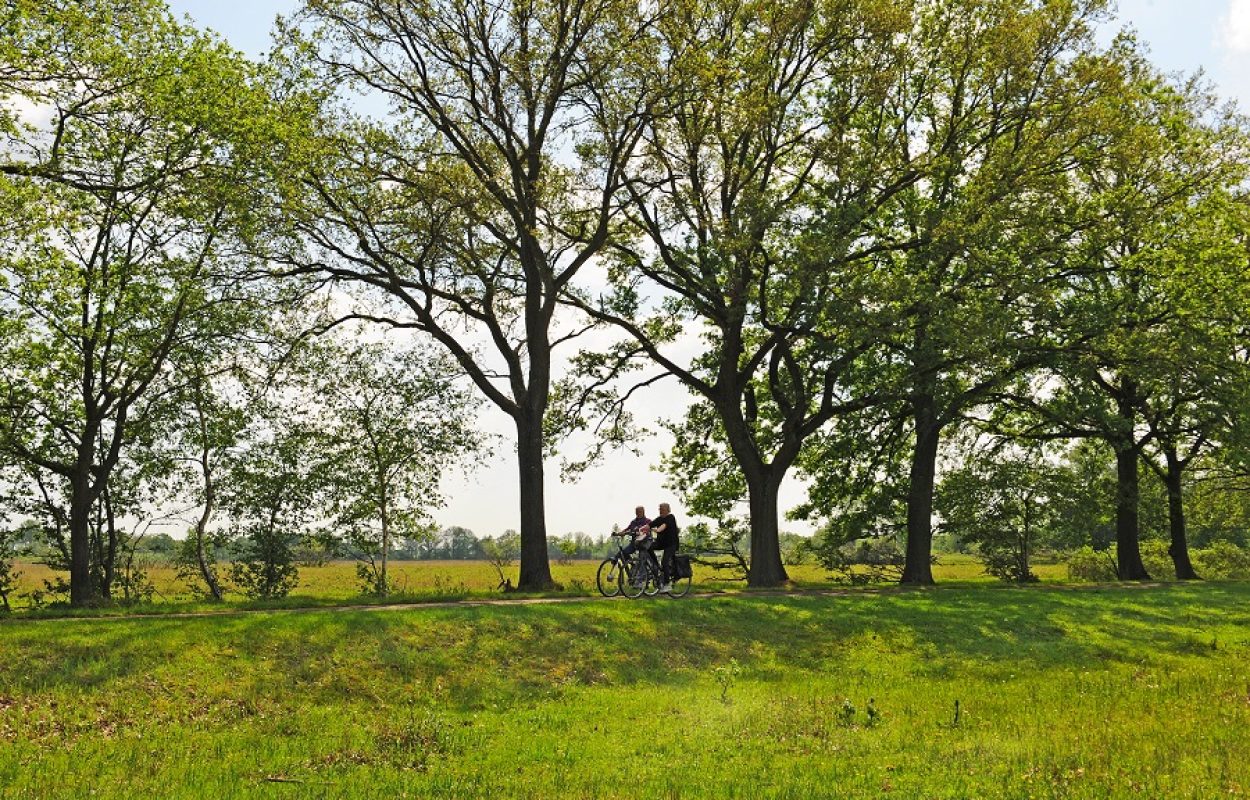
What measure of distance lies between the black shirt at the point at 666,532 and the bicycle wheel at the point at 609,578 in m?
1.21

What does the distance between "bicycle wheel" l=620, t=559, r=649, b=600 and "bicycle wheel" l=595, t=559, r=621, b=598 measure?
5.3 inches

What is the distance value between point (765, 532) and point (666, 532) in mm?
9032

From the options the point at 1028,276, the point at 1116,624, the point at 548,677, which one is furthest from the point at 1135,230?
the point at 548,677

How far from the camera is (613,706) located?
15.9 metres

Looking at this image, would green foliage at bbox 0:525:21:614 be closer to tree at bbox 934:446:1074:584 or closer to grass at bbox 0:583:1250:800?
grass at bbox 0:583:1250:800

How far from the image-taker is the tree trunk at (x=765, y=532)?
105 ft

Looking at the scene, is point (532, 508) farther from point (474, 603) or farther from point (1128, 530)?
point (1128, 530)

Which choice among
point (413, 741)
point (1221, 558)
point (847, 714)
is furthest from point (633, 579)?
point (1221, 558)

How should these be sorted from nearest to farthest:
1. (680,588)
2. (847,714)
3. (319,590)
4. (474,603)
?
(847,714) → (474,603) → (680,588) → (319,590)

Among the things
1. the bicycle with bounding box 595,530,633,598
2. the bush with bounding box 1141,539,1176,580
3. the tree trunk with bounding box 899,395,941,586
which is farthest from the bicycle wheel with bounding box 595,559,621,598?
the bush with bounding box 1141,539,1176,580

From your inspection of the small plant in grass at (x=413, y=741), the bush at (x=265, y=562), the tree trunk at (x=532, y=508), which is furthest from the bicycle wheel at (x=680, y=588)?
the small plant in grass at (x=413, y=741)

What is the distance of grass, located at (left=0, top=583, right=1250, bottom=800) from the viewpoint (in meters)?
11.3

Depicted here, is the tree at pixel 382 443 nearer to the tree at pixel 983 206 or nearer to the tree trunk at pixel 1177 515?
the tree at pixel 983 206

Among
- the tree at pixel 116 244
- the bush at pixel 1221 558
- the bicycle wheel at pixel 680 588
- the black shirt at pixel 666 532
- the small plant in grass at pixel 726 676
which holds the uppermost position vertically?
the tree at pixel 116 244
